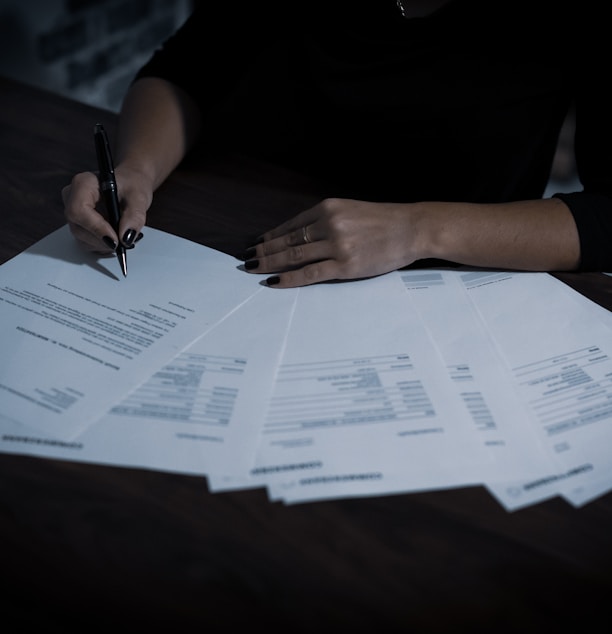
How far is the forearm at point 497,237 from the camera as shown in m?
0.98

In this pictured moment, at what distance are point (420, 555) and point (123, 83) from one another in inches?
87.1

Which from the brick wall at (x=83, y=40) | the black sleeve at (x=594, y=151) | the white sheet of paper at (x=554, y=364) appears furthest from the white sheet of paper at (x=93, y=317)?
the brick wall at (x=83, y=40)

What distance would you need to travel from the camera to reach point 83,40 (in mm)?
2201

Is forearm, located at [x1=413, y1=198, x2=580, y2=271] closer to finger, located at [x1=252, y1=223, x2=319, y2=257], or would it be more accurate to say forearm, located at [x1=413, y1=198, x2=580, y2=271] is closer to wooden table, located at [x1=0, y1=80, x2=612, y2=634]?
finger, located at [x1=252, y1=223, x2=319, y2=257]

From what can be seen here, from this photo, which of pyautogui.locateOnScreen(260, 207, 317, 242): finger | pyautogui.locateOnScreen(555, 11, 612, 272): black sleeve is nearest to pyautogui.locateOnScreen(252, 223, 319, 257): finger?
pyautogui.locateOnScreen(260, 207, 317, 242): finger

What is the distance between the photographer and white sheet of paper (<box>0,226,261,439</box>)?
730 mm

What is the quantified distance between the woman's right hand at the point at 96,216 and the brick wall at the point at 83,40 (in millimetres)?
1199

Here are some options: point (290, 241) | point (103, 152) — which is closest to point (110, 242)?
point (103, 152)

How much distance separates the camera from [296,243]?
960 mm

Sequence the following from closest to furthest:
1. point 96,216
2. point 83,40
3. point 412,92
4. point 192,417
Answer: point 192,417, point 96,216, point 412,92, point 83,40

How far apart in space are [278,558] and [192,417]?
177 mm

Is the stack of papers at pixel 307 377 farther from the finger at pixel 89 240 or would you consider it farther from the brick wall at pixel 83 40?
the brick wall at pixel 83 40

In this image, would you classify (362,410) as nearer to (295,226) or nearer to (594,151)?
(295,226)

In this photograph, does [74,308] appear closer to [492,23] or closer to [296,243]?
[296,243]
